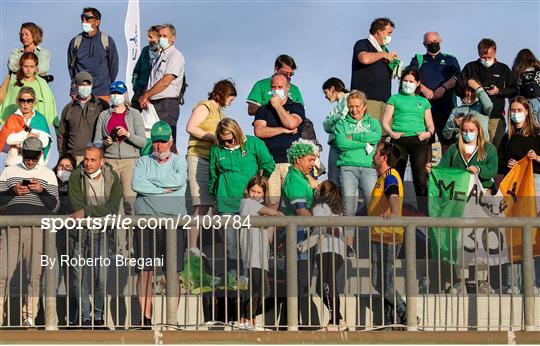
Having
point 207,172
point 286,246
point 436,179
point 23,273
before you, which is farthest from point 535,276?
point 23,273

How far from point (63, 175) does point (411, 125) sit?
414cm

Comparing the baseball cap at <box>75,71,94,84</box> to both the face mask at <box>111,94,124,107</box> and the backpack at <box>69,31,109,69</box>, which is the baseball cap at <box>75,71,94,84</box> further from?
the backpack at <box>69,31,109,69</box>

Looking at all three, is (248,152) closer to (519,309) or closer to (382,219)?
(382,219)

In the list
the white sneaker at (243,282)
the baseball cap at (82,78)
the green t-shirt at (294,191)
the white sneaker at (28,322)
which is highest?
the baseball cap at (82,78)

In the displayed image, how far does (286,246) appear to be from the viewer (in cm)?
1464

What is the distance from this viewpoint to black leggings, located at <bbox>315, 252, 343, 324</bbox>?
48.2 ft

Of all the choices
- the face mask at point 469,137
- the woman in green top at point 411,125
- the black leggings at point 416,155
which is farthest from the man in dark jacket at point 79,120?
the face mask at point 469,137

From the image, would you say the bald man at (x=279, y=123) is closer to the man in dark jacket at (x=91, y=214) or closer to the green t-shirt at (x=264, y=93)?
the green t-shirt at (x=264, y=93)

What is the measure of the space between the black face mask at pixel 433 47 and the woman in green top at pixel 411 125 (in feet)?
4.25

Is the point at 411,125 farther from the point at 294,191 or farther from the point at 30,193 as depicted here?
the point at 30,193

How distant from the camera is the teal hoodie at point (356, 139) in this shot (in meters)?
16.8

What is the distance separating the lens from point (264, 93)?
17.9 meters

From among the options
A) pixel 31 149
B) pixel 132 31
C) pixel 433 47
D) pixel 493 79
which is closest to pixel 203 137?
pixel 31 149

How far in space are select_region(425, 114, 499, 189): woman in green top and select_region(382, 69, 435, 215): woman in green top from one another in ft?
3.44
